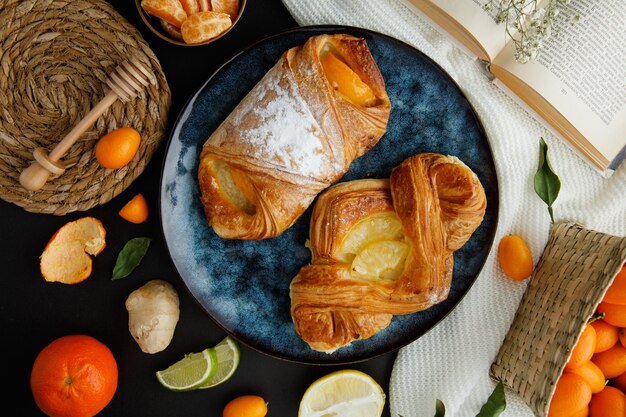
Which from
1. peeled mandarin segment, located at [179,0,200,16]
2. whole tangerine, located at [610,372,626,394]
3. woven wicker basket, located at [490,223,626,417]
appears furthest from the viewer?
whole tangerine, located at [610,372,626,394]

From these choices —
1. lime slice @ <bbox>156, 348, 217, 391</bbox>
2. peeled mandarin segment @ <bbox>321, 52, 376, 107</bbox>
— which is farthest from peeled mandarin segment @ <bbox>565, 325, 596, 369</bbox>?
lime slice @ <bbox>156, 348, 217, 391</bbox>

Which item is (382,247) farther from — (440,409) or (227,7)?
(227,7)

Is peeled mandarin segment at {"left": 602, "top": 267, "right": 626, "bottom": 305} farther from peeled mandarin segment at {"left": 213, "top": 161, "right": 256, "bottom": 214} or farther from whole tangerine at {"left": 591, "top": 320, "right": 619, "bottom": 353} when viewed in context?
peeled mandarin segment at {"left": 213, "top": 161, "right": 256, "bottom": 214}

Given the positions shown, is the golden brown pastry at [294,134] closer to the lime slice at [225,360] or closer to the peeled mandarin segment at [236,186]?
the peeled mandarin segment at [236,186]

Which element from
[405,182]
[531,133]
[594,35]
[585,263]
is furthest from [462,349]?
[594,35]

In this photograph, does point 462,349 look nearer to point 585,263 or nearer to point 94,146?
point 585,263

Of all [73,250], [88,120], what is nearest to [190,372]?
[73,250]

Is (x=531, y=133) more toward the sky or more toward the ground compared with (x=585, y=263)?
more toward the sky
